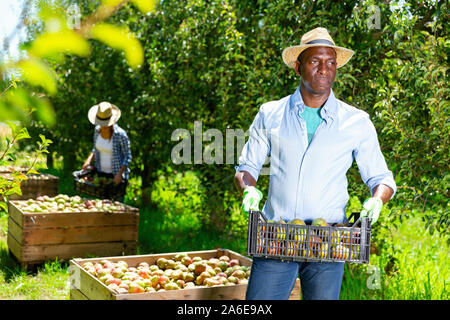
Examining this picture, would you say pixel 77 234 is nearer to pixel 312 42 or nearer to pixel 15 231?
pixel 15 231

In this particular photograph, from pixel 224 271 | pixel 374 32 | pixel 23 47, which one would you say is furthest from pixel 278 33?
pixel 23 47

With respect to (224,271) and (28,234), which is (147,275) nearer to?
(224,271)

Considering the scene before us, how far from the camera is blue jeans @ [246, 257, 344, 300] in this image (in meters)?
2.44

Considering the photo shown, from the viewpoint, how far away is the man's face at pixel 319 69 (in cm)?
248

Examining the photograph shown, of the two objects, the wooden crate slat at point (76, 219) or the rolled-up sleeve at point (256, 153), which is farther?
the wooden crate slat at point (76, 219)

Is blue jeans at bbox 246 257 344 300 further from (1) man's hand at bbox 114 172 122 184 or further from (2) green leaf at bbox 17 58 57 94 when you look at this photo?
(1) man's hand at bbox 114 172 122 184

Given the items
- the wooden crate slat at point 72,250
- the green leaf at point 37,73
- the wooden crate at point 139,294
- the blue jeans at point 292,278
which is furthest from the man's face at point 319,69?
the wooden crate slat at point 72,250

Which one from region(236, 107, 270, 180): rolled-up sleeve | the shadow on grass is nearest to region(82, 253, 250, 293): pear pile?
region(236, 107, 270, 180): rolled-up sleeve

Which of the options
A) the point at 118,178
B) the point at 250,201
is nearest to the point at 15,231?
the point at 118,178

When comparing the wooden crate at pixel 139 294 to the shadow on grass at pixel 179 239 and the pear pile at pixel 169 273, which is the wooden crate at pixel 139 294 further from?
the shadow on grass at pixel 179 239

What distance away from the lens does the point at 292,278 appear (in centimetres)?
248

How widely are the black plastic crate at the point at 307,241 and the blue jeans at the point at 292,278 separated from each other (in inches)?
5.3

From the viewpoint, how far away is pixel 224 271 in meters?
3.96

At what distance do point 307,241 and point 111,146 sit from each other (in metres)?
4.45
